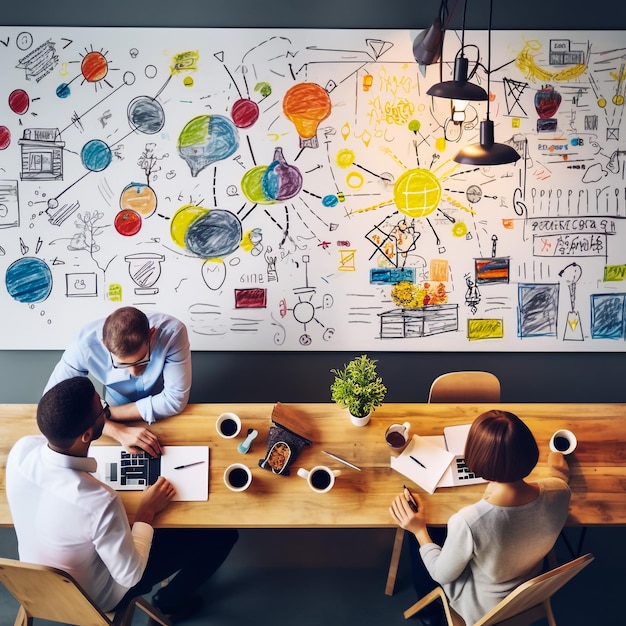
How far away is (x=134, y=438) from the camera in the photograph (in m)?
2.17

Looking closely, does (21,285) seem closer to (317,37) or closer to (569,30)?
(317,37)

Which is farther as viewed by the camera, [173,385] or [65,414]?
[173,385]

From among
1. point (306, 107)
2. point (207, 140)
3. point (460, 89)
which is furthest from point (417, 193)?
point (207, 140)

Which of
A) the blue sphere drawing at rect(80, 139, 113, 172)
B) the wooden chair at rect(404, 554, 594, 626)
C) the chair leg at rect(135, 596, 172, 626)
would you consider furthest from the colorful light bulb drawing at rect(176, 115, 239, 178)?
the wooden chair at rect(404, 554, 594, 626)

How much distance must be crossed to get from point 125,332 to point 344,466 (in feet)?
3.46

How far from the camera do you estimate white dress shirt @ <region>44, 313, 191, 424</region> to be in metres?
2.29

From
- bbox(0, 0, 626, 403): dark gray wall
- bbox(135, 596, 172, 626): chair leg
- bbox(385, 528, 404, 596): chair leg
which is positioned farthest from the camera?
bbox(0, 0, 626, 403): dark gray wall

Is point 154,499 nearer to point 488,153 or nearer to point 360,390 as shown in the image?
point 360,390

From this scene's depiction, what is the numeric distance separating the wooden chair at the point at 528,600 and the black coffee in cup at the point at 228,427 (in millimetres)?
1057

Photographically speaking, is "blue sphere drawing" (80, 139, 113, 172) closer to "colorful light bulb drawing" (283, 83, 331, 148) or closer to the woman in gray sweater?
"colorful light bulb drawing" (283, 83, 331, 148)

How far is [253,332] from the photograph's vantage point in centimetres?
Answer: 316

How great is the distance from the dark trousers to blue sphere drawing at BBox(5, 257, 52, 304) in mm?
1633

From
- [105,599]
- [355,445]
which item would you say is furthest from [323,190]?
[105,599]

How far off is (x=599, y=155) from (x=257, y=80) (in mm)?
2005
